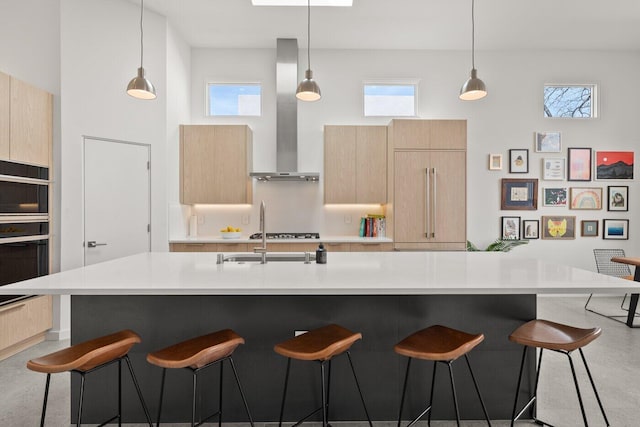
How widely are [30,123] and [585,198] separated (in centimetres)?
679

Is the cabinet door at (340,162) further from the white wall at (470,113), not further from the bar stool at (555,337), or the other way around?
the bar stool at (555,337)

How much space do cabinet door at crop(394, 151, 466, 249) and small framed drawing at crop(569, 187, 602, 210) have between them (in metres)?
2.05

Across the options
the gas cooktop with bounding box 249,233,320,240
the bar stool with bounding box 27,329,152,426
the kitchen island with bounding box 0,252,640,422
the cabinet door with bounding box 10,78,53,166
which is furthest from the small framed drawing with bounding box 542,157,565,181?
the cabinet door with bounding box 10,78,53,166

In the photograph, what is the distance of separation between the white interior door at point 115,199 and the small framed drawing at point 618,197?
6.23 metres

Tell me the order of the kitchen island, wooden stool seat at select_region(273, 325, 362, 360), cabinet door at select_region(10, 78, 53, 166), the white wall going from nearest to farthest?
1. wooden stool seat at select_region(273, 325, 362, 360)
2. the kitchen island
3. cabinet door at select_region(10, 78, 53, 166)
4. the white wall

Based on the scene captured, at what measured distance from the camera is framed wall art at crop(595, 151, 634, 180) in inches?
211

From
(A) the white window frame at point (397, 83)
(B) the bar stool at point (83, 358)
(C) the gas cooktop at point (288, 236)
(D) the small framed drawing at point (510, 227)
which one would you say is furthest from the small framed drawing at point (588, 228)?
(B) the bar stool at point (83, 358)

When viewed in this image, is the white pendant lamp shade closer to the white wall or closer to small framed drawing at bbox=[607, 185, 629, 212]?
the white wall

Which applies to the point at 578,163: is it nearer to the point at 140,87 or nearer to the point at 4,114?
the point at 140,87

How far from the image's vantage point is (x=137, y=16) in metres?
4.10

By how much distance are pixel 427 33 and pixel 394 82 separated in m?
0.75

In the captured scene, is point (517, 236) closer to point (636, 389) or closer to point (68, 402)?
point (636, 389)

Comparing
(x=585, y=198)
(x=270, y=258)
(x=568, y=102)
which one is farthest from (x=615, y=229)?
(x=270, y=258)

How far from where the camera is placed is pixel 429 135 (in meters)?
4.53
